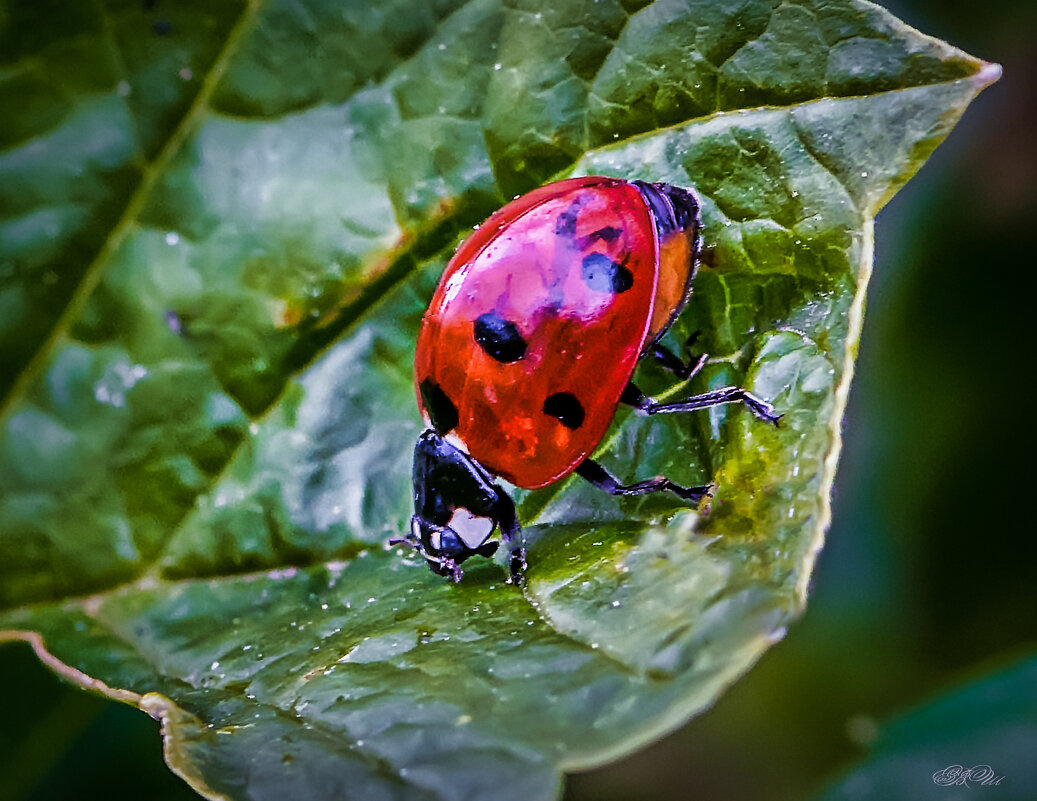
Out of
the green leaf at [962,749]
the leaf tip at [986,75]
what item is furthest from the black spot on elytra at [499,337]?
the green leaf at [962,749]

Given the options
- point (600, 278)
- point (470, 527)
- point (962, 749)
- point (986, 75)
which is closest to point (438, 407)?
point (470, 527)

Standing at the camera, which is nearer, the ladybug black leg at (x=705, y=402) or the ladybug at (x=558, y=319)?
the ladybug black leg at (x=705, y=402)

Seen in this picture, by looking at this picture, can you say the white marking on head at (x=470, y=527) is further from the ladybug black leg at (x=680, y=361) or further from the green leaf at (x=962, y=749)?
the green leaf at (x=962, y=749)

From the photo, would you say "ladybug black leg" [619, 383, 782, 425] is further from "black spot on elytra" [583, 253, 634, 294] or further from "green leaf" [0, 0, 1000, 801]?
"black spot on elytra" [583, 253, 634, 294]

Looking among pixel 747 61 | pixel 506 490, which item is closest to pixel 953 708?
pixel 506 490

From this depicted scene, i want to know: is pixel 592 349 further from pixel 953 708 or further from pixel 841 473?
pixel 841 473

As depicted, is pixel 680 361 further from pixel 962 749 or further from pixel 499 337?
pixel 962 749

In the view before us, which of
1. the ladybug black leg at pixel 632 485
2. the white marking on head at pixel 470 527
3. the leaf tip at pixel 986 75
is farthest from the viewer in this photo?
the white marking on head at pixel 470 527
